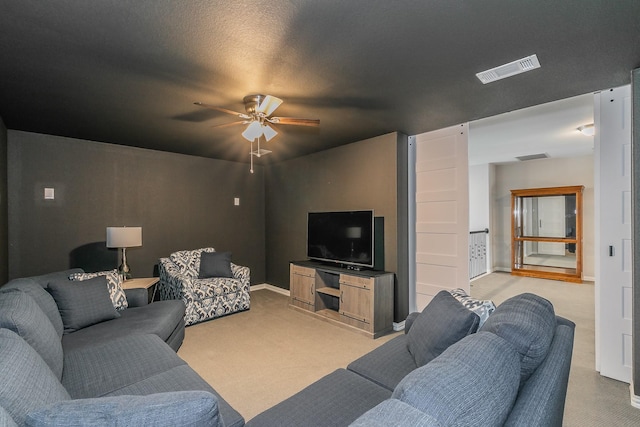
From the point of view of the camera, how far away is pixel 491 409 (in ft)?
2.78

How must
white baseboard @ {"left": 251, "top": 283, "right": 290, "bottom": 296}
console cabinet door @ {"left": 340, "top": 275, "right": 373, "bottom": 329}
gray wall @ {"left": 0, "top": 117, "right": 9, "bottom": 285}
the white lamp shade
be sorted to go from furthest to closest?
white baseboard @ {"left": 251, "top": 283, "right": 290, "bottom": 296}
the white lamp shade
console cabinet door @ {"left": 340, "top": 275, "right": 373, "bottom": 329}
gray wall @ {"left": 0, "top": 117, "right": 9, "bottom": 285}

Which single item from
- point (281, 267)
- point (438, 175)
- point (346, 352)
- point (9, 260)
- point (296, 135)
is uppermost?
point (296, 135)

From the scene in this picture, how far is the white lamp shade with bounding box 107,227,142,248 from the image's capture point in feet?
12.6

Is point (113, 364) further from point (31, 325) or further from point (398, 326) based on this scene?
point (398, 326)

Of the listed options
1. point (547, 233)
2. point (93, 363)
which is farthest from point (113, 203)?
point (547, 233)

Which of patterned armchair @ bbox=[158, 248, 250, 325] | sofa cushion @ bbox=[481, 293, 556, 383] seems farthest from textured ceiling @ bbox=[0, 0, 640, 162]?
patterned armchair @ bbox=[158, 248, 250, 325]

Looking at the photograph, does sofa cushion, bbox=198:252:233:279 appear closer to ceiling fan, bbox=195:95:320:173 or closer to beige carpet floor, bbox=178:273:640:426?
beige carpet floor, bbox=178:273:640:426

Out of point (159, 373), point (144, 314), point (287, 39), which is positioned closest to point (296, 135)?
point (287, 39)

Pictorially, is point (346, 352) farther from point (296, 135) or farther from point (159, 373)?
point (296, 135)

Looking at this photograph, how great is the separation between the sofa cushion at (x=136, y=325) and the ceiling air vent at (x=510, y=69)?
342 cm

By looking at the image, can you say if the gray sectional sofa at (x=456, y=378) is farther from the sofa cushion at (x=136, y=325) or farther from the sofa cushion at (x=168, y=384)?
the sofa cushion at (x=136, y=325)

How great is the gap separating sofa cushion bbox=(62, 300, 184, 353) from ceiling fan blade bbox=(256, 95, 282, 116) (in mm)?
2096

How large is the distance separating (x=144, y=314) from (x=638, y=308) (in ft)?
13.5

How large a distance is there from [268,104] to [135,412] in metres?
2.26
